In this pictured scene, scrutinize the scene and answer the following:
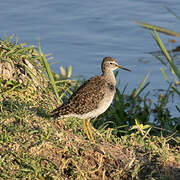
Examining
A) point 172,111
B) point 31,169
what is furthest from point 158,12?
point 31,169

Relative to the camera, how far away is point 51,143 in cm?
596

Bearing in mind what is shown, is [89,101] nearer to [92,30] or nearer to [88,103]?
[88,103]

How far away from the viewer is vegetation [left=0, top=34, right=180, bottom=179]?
5.61 metres

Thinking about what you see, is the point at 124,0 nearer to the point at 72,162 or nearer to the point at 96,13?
the point at 96,13

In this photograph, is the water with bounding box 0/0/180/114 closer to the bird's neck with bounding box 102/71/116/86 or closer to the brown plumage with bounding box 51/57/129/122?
the bird's neck with bounding box 102/71/116/86

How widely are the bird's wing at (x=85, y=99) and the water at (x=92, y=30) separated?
10.0ft

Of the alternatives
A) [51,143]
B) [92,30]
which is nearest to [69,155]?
[51,143]

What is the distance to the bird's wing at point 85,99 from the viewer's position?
6.77 metres

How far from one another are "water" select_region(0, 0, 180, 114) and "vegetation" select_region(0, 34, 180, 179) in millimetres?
3165

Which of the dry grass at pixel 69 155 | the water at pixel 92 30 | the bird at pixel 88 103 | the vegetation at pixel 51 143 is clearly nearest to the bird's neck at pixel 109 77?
the bird at pixel 88 103

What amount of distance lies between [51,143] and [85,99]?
4.05 feet

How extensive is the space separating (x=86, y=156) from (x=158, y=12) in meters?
8.53

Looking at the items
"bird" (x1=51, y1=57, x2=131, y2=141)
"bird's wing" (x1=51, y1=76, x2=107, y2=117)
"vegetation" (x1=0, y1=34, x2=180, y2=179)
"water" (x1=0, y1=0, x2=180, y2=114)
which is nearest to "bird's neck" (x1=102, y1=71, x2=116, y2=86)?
"bird" (x1=51, y1=57, x2=131, y2=141)

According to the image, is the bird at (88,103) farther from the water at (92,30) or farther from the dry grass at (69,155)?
the water at (92,30)
